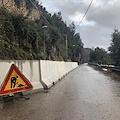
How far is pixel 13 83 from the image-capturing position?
5.74m

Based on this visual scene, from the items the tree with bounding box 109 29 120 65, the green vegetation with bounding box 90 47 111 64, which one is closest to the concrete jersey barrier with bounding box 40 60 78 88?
the tree with bounding box 109 29 120 65

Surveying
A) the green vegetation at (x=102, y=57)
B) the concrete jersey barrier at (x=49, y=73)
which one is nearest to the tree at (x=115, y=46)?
the concrete jersey barrier at (x=49, y=73)

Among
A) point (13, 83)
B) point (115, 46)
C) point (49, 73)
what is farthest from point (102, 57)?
point (13, 83)

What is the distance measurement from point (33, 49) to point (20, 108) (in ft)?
63.1

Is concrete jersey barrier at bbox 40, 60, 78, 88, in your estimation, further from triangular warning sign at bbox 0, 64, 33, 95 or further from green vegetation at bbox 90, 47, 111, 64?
green vegetation at bbox 90, 47, 111, 64

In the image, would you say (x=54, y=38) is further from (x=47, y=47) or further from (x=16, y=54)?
(x=16, y=54)

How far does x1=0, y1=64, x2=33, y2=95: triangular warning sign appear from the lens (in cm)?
551

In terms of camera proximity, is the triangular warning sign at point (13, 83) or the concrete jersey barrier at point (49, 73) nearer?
the triangular warning sign at point (13, 83)

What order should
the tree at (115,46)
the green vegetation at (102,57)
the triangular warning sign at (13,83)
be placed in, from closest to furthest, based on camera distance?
the triangular warning sign at (13,83), the tree at (115,46), the green vegetation at (102,57)

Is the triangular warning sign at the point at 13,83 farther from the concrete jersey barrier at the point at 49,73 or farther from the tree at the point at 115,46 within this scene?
the tree at the point at 115,46

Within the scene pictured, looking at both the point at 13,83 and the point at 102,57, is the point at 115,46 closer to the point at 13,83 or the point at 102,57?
the point at 13,83

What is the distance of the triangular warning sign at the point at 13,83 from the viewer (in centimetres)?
551

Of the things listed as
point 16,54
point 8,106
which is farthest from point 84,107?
point 16,54

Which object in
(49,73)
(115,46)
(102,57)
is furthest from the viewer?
(102,57)
